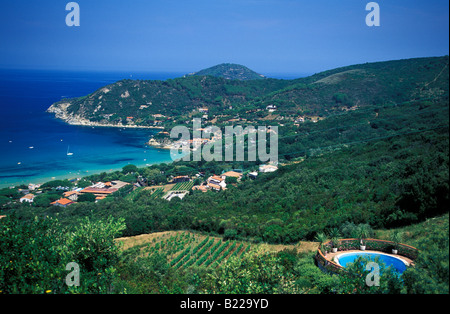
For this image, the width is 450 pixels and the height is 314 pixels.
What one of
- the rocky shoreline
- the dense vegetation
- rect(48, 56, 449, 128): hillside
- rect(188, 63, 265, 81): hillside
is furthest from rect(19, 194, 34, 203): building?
rect(188, 63, 265, 81): hillside

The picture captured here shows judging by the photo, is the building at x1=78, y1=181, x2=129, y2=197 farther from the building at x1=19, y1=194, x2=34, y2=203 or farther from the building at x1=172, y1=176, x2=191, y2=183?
the building at x1=172, y1=176, x2=191, y2=183

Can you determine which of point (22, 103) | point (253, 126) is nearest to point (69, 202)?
point (253, 126)

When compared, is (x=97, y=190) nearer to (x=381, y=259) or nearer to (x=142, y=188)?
(x=142, y=188)

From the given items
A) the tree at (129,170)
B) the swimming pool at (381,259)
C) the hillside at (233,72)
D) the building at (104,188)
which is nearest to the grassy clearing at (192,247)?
the swimming pool at (381,259)

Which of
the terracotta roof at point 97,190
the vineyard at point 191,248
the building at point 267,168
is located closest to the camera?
the vineyard at point 191,248

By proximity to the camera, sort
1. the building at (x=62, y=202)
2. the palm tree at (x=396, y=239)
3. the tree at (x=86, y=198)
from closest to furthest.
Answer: the palm tree at (x=396, y=239), the building at (x=62, y=202), the tree at (x=86, y=198)

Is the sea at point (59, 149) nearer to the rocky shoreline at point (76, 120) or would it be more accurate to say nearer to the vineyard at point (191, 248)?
the rocky shoreline at point (76, 120)
